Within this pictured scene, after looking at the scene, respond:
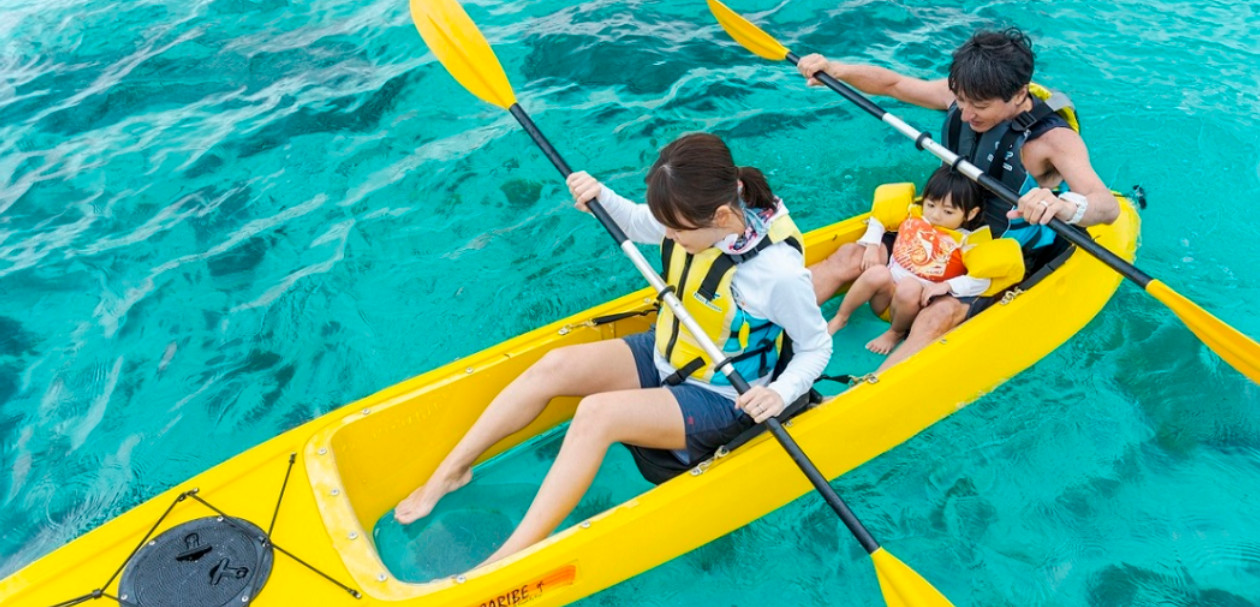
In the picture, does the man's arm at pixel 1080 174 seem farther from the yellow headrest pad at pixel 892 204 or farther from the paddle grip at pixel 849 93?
the paddle grip at pixel 849 93

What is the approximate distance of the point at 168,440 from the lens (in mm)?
3627

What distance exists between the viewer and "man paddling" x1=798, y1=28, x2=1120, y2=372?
318 cm

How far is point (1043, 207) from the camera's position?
3.11 m

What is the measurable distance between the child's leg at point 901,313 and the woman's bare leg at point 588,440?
1216mm

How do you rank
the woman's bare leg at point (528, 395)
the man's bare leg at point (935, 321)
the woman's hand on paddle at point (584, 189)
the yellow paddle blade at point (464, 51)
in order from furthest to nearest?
the yellow paddle blade at point (464, 51) < the man's bare leg at point (935, 321) < the woman's hand on paddle at point (584, 189) < the woman's bare leg at point (528, 395)

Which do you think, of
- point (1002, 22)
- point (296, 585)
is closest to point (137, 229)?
point (296, 585)

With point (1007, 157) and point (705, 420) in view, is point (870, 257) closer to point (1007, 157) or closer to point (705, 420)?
point (1007, 157)

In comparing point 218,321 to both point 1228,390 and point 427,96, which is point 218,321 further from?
point 1228,390

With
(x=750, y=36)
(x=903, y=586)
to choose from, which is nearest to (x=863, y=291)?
(x=903, y=586)

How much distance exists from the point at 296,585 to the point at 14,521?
1519 mm

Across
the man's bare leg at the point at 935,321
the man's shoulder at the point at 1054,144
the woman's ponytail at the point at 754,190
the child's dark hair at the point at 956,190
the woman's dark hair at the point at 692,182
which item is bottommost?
the man's bare leg at the point at 935,321

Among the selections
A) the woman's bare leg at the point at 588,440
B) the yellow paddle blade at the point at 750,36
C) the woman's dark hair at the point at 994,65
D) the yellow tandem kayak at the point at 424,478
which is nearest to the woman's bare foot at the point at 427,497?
the yellow tandem kayak at the point at 424,478

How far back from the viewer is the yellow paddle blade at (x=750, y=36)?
4742mm

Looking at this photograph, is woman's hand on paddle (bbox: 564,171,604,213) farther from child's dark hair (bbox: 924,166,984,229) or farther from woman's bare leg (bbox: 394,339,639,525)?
child's dark hair (bbox: 924,166,984,229)
